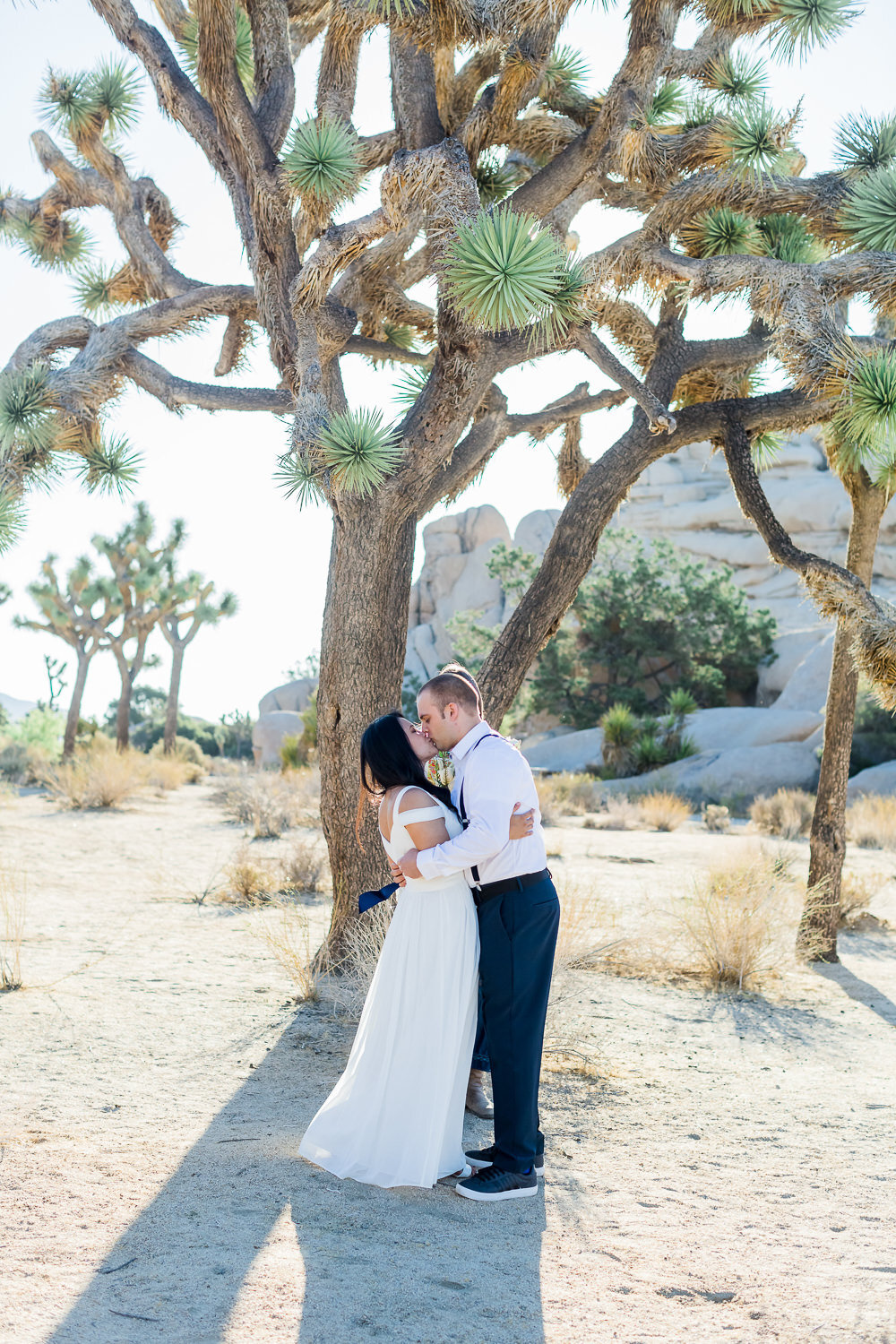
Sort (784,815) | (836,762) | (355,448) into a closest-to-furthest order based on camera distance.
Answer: (355,448) < (836,762) < (784,815)

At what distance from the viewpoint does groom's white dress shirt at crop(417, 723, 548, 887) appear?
3.22 metres

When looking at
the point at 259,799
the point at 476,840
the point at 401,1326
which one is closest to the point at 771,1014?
the point at 476,840

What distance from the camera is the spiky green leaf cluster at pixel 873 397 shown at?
203 inches

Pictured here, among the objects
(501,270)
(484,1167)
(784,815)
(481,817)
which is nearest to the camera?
(481,817)

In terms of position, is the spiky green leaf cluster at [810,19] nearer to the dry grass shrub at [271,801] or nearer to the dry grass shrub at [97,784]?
the dry grass shrub at [271,801]

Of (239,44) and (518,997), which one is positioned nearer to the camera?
(518,997)

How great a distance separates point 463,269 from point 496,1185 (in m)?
3.72

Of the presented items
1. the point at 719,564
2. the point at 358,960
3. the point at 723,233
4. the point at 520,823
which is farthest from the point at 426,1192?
the point at 719,564

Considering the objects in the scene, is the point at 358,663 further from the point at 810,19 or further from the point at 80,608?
the point at 80,608

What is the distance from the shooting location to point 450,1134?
3412 millimetres

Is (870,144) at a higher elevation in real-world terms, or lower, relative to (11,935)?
higher

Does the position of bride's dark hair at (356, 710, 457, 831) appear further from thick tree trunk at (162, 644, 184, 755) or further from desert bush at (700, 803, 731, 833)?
thick tree trunk at (162, 644, 184, 755)

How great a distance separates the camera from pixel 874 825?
13266mm

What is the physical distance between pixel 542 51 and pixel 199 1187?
5.74 metres
